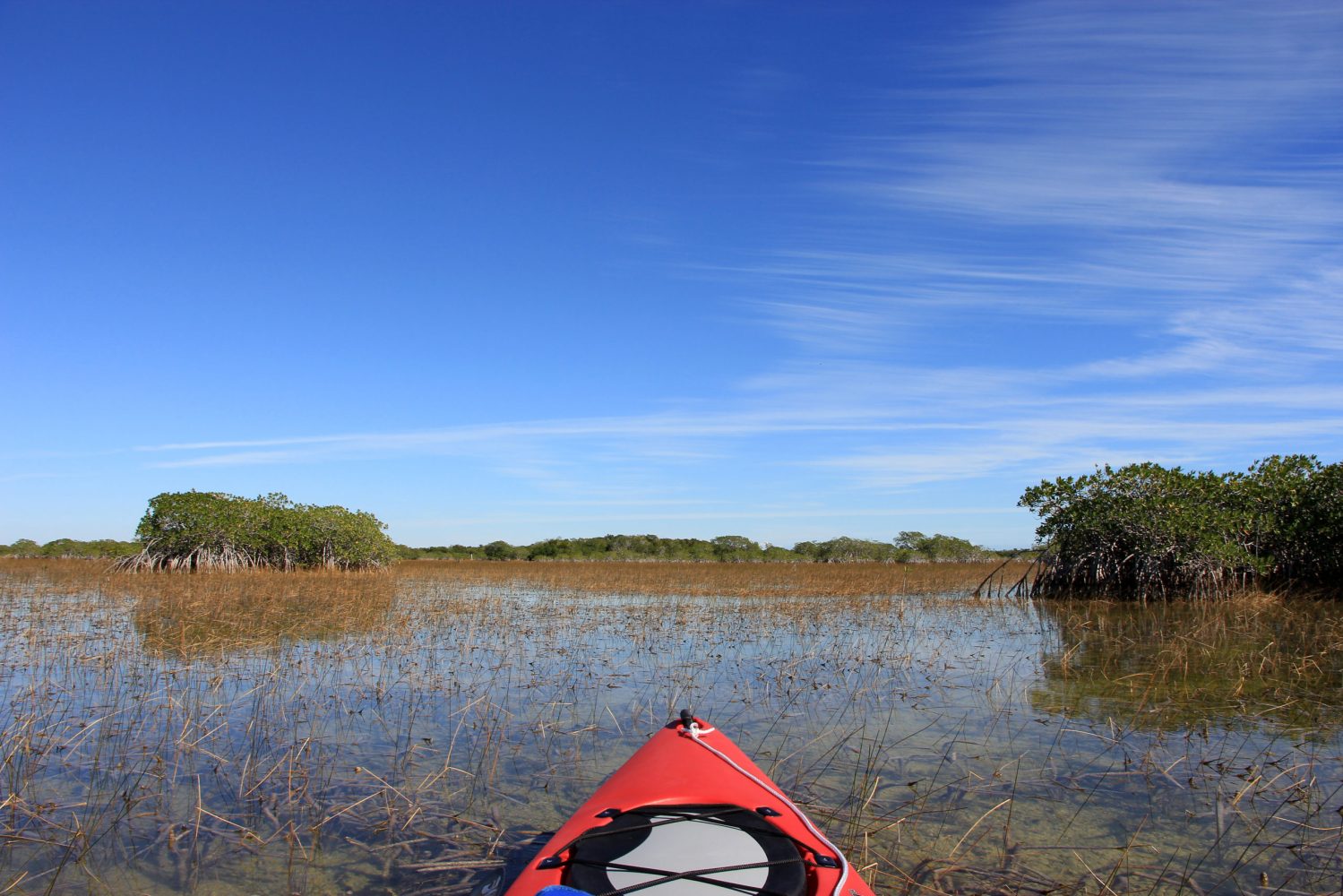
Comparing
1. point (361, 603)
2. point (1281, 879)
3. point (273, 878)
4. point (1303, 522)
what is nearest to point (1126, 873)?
point (1281, 879)

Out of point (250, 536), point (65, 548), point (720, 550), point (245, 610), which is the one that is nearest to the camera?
point (245, 610)

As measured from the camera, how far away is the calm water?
13.0 feet

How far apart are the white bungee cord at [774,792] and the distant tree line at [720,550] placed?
4307 cm

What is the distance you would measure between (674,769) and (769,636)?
7899 mm

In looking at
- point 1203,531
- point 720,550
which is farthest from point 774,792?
point 720,550

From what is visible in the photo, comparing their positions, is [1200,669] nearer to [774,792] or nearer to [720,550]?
[774,792]

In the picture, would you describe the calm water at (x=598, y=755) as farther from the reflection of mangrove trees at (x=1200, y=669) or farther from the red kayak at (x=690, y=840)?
the red kayak at (x=690, y=840)

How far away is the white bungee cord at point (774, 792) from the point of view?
297 centimetres

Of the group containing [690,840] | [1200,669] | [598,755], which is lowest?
[598,755]

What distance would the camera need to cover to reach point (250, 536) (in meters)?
27.7

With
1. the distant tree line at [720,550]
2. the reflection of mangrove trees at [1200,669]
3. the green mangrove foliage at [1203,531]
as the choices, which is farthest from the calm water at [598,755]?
the distant tree line at [720,550]

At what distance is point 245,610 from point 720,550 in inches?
1628

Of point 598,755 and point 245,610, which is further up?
point 245,610

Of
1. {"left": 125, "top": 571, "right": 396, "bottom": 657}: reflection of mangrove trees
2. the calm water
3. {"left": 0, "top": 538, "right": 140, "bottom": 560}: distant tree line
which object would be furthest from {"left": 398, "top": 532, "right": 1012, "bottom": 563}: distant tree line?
the calm water
